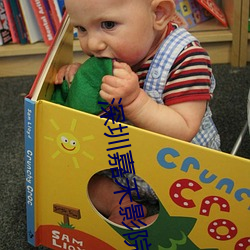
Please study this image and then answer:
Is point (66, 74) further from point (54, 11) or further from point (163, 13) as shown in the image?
point (54, 11)

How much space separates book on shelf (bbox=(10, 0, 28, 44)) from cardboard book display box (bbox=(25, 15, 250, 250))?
0.64m

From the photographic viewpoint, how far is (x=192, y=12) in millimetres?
1359

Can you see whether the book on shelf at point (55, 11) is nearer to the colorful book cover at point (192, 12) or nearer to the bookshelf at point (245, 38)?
the colorful book cover at point (192, 12)

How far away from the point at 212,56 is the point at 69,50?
63cm

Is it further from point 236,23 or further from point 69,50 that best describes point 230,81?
point 69,50

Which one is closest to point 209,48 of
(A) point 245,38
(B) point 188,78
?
(A) point 245,38

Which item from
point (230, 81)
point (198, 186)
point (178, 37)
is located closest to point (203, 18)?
point (230, 81)

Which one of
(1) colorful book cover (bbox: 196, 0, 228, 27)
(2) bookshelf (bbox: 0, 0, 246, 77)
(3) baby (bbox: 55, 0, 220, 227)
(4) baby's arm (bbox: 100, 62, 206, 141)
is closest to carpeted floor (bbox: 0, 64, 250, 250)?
(2) bookshelf (bbox: 0, 0, 246, 77)

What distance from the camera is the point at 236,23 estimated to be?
130cm

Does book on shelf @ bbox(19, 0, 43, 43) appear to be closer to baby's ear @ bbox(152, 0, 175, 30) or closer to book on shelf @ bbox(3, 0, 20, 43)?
book on shelf @ bbox(3, 0, 20, 43)

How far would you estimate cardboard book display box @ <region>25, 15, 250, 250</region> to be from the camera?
23.0 inches

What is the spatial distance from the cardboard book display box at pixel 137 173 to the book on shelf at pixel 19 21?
64 centimetres

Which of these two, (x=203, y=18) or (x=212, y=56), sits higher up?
(x=203, y=18)

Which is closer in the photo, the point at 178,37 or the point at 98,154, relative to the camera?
the point at 98,154
